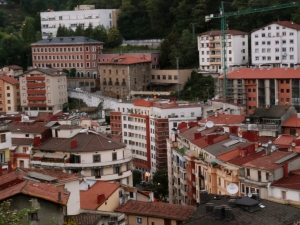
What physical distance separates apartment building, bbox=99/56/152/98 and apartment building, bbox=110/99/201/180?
57.3 ft

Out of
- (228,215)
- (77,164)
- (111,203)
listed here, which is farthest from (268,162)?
(77,164)

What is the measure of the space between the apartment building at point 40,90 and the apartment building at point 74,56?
687 centimetres

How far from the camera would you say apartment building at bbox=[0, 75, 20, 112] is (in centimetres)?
9625

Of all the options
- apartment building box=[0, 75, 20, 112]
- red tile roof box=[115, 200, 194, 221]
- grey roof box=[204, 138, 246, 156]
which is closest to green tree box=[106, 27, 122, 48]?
apartment building box=[0, 75, 20, 112]

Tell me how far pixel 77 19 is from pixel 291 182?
271 ft

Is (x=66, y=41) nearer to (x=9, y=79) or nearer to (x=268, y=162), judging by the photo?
(x=9, y=79)

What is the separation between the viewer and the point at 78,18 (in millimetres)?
113500

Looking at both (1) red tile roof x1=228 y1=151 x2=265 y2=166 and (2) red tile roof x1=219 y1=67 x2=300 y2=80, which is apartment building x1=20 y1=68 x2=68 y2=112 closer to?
(2) red tile roof x1=219 y1=67 x2=300 y2=80

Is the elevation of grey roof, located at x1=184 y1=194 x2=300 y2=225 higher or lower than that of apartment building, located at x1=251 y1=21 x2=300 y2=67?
lower

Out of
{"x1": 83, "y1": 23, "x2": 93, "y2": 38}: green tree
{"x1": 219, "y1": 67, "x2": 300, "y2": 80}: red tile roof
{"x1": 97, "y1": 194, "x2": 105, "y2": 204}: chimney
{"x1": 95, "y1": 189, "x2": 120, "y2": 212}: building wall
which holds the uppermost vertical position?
{"x1": 83, "y1": 23, "x2": 93, "y2": 38}: green tree

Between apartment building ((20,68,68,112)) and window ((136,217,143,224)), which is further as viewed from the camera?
apartment building ((20,68,68,112))

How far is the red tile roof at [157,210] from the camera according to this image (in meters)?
33.8

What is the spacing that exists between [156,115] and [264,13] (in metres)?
30.7

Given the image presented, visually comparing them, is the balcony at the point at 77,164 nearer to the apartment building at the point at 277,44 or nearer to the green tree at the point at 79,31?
the apartment building at the point at 277,44
